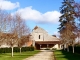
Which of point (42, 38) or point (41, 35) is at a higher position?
point (41, 35)

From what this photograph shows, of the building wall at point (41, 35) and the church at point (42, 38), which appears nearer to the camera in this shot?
the church at point (42, 38)

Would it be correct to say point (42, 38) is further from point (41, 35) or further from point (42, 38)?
point (41, 35)

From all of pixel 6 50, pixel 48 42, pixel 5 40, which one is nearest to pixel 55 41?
pixel 48 42

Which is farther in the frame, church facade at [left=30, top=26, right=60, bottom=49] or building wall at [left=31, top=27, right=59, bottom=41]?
building wall at [left=31, top=27, right=59, bottom=41]

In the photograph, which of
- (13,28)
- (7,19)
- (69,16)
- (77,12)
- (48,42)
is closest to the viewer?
(77,12)

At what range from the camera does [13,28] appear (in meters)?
39.7

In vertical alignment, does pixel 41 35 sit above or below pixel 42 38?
above

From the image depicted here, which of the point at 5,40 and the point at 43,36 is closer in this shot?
the point at 5,40

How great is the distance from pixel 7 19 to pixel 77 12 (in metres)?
11.2

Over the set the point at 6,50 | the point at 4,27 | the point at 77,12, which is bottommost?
the point at 6,50

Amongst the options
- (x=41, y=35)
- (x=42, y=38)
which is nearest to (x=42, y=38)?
(x=42, y=38)

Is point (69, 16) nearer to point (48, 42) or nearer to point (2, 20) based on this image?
point (48, 42)

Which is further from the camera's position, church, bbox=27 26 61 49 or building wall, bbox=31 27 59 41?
building wall, bbox=31 27 59 41

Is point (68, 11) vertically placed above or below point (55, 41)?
above
